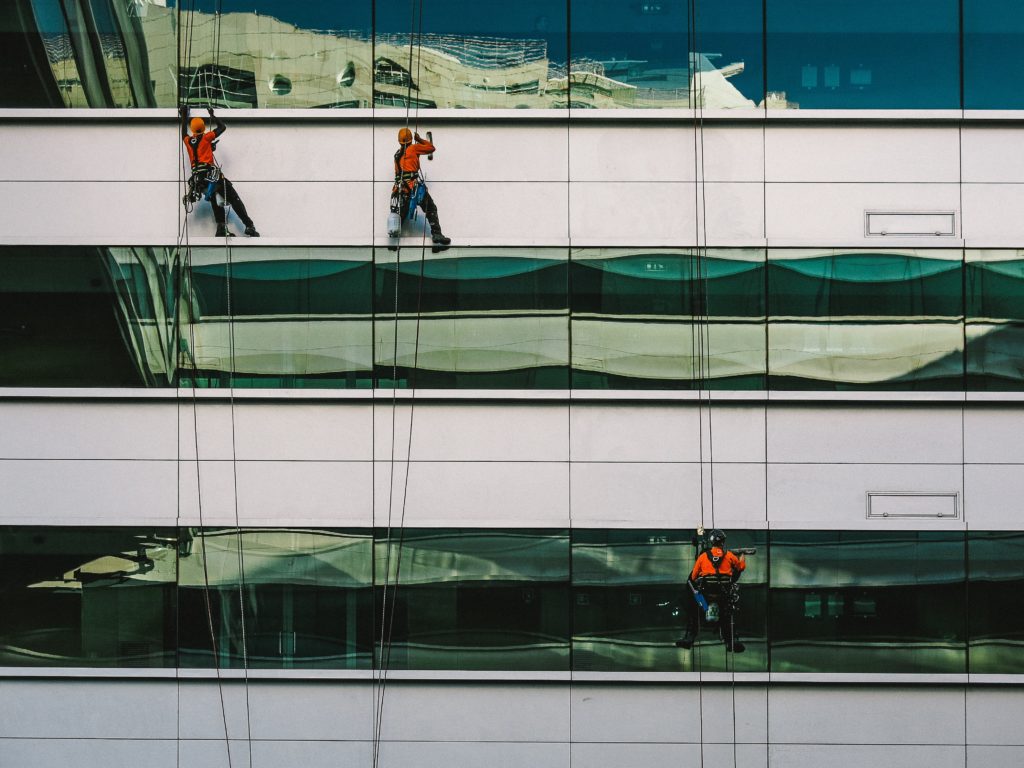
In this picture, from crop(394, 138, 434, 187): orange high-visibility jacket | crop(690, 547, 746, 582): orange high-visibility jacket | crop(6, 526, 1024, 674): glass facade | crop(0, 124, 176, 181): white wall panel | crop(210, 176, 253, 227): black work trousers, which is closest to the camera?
crop(690, 547, 746, 582): orange high-visibility jacket

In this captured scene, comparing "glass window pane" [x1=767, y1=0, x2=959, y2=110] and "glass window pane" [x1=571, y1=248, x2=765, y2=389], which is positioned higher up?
"glass window pane" [x1=767, y1=0, x2=959, y2=110]

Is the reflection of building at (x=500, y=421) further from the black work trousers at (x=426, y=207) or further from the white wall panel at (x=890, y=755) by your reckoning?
the black work trousers at (x=426, y=207)

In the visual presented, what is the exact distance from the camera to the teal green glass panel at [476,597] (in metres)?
9.98

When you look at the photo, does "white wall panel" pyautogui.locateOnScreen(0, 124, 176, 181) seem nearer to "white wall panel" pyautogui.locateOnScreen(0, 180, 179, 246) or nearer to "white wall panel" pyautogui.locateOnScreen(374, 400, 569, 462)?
"white wall panel" pyautogui.locateOnScreen(0, 180, 179, 246)

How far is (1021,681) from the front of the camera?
985 centimetres

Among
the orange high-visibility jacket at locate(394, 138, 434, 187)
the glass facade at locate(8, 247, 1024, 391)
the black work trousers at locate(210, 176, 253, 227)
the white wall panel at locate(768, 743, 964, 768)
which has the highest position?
the orange high-visibility jacket at locate(394, 138, 434, 187)

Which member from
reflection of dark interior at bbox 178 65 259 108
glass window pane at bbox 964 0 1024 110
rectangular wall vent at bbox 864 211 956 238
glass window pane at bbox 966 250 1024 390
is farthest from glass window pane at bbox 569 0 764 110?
reflection of dark interior at bbox 178 65 259 108

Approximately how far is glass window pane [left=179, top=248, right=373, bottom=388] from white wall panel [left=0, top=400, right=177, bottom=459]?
66 cm

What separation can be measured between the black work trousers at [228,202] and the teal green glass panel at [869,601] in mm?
7212

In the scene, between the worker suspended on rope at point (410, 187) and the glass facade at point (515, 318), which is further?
the glass facade at point (515, 318)

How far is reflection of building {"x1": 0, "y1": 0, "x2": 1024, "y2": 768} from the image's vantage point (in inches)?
391

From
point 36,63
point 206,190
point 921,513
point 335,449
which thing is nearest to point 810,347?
point 921,513

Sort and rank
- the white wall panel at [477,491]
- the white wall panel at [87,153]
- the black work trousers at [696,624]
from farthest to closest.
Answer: the white wall panel at [87,153]
the white wall panel at [477,491]
the black work trousers at [696,624]

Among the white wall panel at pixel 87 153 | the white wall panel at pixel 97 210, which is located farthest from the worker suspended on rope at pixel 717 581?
the white wall panel at pixel 87 153
